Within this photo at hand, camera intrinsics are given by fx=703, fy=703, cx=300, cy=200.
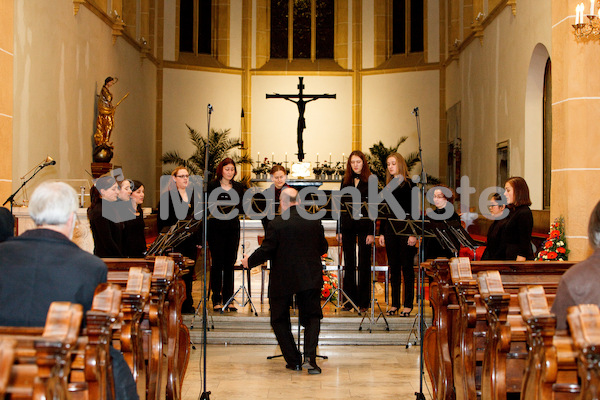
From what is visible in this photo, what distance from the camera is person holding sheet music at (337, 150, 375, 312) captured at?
23.6 feet

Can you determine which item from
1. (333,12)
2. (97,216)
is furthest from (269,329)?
(333,12)

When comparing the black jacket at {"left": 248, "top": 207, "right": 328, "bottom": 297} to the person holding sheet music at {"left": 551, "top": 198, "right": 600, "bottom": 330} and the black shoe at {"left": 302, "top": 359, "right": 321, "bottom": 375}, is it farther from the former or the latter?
the person holding sheet music at {"left": 551, "top": 198, "right": 600, "bottom": 330}

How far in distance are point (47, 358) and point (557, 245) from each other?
228 inches

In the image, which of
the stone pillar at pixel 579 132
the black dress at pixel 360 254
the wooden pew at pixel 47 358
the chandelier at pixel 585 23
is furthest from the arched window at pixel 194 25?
the wooden pew at pixel 47 358

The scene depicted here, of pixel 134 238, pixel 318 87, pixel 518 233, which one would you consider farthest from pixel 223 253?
pixel 318 87

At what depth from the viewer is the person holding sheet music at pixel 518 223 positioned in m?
5.52

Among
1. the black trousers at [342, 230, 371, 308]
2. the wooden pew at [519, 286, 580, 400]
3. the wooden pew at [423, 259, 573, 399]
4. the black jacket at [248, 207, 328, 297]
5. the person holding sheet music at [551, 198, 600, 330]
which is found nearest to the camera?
the wooden pew at [519, 286, 580, 400]

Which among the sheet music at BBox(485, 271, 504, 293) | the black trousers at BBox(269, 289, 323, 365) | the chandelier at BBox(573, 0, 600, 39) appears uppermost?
the chandelier at BBox(573, 0, 600, 39)

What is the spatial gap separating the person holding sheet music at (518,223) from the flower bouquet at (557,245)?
1398 mm

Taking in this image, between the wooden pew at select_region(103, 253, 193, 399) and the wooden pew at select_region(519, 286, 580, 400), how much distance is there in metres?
1.90

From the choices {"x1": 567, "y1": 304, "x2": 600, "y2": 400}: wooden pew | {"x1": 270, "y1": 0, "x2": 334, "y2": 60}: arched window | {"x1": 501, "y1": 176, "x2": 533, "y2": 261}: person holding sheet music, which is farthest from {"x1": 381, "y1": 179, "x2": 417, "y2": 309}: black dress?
{"x1": 270, "y1": 0, "x2": 334, "y2": 60}: arched window

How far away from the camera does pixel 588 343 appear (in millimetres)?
2246

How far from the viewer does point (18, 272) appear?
2730 millimetres

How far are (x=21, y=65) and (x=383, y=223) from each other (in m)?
5.04
